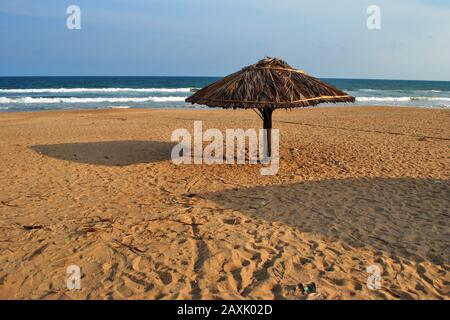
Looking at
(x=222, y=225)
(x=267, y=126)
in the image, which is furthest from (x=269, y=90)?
(x=222, y=225)

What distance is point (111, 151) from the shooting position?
31.0 ft

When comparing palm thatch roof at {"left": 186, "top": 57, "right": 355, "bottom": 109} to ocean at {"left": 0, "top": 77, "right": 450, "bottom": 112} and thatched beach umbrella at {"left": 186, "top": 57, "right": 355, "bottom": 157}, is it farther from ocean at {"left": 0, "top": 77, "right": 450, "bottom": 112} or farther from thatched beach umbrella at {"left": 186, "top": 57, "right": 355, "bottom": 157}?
ocean at {"left": 0, "top": 77, "right": 450, "bottom": 112}

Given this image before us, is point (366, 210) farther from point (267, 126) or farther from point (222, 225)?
point (267, 126)

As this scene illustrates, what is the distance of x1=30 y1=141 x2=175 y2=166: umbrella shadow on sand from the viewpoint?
853 cm

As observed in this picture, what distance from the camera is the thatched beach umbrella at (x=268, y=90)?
6988 mm

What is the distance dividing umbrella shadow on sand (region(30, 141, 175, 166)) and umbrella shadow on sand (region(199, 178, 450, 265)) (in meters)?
3.11

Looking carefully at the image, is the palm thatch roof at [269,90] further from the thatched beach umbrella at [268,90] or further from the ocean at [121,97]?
the ocean at [121,97]

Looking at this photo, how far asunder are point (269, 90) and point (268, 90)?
22mm

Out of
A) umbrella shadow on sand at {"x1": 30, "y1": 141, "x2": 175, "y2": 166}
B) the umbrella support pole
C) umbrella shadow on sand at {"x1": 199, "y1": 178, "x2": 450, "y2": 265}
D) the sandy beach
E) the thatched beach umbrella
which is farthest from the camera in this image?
umbrella shadow on sand at {"x1": 30, "y1": 141, "x2": 175, "y2": 166}

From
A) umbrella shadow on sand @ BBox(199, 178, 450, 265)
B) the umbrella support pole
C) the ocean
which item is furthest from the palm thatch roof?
the ocean

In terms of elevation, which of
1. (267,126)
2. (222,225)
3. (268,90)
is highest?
(268,90)

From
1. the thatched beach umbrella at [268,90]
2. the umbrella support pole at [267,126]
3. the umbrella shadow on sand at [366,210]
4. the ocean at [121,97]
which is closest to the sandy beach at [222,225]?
the umbrella shadow on sand at [366,210]

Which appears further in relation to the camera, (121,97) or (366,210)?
(121,97)

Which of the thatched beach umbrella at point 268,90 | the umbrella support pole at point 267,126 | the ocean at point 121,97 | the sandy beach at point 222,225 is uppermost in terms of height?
the ocean at point 121,97
